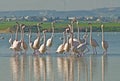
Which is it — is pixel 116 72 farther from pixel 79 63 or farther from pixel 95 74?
pixel 79 63

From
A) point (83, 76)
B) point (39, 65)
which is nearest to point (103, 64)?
point (39, 65)

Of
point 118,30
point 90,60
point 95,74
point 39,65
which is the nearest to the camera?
point 95,74

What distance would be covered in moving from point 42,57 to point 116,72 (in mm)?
7883

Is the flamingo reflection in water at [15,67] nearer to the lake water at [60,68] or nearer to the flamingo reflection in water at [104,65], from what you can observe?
the lake water at [60,68]

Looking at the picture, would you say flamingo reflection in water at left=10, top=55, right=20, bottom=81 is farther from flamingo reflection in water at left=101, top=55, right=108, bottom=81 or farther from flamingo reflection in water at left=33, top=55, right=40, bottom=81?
flamingo reflection in water at left=101, top=55, right=108, bottom=81

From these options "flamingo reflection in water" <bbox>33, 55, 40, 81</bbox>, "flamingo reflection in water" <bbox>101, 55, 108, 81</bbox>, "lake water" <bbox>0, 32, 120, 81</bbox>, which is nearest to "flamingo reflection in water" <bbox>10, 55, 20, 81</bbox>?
"lake water" <bbox>0, 32, 120, 81</bbox>

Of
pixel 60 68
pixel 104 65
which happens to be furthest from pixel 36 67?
pixel 104 65

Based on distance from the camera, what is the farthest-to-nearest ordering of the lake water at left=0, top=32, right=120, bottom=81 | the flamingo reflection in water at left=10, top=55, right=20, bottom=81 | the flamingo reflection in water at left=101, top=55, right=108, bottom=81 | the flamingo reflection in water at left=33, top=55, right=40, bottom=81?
the flamingo reflection in water at left=101, top=55, right=108, bottom=81
the flamingo reflection in water at left=10, top=55, right=20, bottom=81
the flamingo reflection in water at left=33, top=55, right=40, bottom=81
the lake water at left=0, top=32, right=120, bottom=81

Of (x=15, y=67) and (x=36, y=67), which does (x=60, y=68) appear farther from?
(x=15, y=67)

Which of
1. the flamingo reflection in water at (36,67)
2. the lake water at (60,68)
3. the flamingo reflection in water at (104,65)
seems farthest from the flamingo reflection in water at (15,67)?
the flamingo reflection in water at (104,65)

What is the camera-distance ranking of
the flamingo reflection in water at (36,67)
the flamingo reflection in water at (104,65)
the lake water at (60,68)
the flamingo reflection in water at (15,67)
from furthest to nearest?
the flamingo reflection in water at (104,65) < the flamingo reflection in water at (15,67) < the flamingo reflection in water at (36,67) < the lake water at (60,68)

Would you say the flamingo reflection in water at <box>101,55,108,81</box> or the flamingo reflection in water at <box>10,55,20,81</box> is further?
the flamingo reflection in water at <box>101,55,108,81</box>

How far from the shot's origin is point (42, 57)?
1126 inches

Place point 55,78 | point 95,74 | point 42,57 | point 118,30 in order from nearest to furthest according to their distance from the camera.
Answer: point 55,78 → point 95,74 → point 42,57 → point 118,30
